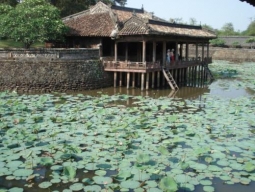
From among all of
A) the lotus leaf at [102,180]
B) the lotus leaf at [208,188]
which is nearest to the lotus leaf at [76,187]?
the lotus leaf at [102,180]

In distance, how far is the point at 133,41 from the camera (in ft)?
61.4

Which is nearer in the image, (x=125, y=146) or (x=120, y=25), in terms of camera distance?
(x=125, y=146)

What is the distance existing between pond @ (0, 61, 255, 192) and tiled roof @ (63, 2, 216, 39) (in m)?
5.54

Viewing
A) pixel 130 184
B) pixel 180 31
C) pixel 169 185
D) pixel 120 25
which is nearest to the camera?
pixel 169 185

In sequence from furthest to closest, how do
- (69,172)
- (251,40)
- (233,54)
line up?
(251,40) → (233,54) → (69,172)

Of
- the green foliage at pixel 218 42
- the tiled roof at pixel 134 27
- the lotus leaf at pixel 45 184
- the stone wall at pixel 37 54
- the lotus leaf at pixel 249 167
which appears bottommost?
the lotus leaf at pixel 45 184

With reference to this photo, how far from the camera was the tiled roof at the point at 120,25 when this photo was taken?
59.5 feet

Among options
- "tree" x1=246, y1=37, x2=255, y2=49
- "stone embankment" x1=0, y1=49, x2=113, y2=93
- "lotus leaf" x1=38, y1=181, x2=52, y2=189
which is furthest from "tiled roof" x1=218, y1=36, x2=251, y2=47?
"lotus leaf" x1=38, y1=181, x2=52, y2=189

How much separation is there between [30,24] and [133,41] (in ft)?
20.4

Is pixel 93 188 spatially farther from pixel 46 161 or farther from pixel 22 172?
pixel 22 172

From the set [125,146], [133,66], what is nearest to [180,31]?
[133,66]

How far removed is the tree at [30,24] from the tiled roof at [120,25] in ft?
6.20

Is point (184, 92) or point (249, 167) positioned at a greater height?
point (184, 92)

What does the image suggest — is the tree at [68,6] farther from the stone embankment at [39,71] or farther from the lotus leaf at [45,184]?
the lotus leaf at [45,184]
